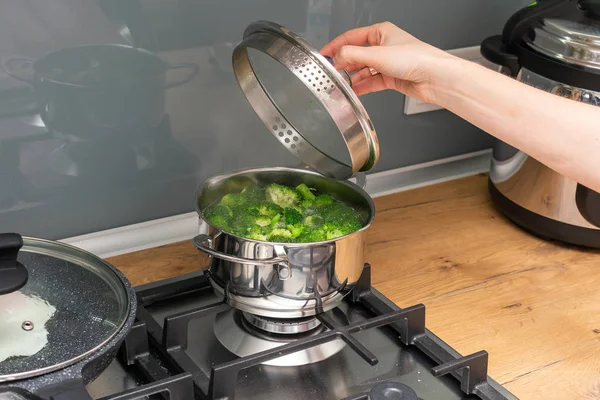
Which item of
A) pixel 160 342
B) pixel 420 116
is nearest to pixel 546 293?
pixel 420 116

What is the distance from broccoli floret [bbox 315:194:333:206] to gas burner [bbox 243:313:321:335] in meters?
0.17

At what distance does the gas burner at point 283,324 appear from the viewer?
1.12 meters

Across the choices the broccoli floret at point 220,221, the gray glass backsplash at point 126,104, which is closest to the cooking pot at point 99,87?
the gray glass backsplash at point 126,104

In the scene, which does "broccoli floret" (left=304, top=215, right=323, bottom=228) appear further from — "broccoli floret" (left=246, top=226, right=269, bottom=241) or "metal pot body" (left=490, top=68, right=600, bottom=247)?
"metal pot body" (left=490, top=68, right=600, bottom=247)

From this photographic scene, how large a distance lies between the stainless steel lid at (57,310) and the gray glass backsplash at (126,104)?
24cm

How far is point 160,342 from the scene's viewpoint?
42.2 inches

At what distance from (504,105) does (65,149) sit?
2.15ft

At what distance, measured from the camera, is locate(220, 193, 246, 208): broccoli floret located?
115 centimetres

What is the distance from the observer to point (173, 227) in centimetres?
136

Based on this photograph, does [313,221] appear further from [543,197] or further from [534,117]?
[543,197]

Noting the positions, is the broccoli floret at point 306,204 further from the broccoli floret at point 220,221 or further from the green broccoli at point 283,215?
the broccoli floret at point 220,221

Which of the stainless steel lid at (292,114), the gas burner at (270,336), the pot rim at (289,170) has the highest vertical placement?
the stainless steel lid at (292,114)

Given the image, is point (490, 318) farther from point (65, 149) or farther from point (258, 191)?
point (65, 149)

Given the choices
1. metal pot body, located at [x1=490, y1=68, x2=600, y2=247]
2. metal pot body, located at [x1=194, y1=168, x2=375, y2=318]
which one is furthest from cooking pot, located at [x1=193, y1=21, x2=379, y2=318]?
metal pot body, located at [x1=490, y1=68, x2=600, y2=247]
